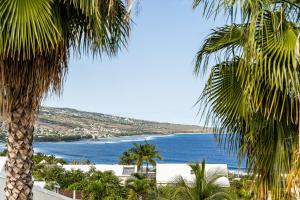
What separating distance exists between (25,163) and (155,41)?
49679 mm

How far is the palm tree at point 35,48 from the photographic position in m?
3.70

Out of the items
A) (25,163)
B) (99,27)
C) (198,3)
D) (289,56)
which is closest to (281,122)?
(289,56)

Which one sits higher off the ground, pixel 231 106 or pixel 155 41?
pixel 155 41

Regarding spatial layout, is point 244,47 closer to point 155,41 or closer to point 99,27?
point 99,27

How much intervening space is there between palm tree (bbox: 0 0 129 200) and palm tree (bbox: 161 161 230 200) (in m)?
8.75

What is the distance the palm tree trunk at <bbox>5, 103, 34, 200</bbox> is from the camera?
4.42 metres

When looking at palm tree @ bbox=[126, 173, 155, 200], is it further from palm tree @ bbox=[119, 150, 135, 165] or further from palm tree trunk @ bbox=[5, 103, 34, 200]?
palm tree trunk @ bbox=[5, 103, 34, 200]

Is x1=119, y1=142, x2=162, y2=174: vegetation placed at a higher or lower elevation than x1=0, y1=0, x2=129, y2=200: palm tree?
lower

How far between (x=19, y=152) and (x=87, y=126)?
134454mm

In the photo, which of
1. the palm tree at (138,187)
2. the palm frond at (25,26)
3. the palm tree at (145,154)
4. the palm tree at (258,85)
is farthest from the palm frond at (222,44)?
the palm tree at (145,154)

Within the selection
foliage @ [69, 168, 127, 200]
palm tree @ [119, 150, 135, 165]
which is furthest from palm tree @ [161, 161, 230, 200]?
palm tree @ [119, 150, 135, 165]

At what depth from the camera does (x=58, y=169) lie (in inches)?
1679

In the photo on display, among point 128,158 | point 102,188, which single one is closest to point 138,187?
point 102,188

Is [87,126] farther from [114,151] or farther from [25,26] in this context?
[25,26]
